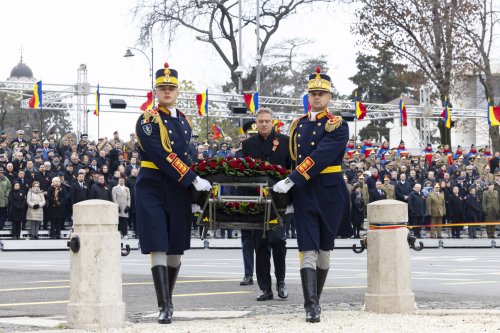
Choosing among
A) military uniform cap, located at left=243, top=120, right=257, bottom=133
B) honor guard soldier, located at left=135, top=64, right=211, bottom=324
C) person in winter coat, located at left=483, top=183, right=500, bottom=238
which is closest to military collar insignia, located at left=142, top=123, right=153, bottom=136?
honor guard soldier, located at left=135, top=64, right=211, bottom=324

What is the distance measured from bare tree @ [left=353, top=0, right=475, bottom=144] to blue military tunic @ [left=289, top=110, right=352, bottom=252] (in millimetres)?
43145

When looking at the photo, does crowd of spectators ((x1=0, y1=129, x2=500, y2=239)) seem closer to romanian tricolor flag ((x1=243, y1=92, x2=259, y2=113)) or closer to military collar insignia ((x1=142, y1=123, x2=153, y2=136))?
romanian tricolor flag ((x1=243, y1=92, x2=259, y2=113))

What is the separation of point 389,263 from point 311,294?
1159 millimetres

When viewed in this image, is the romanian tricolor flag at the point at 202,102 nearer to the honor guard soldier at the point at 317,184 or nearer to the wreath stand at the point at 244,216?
the honor guard soldier at the point at 317,184

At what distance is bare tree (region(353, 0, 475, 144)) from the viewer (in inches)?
2085

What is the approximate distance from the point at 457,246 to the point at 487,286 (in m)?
16.7

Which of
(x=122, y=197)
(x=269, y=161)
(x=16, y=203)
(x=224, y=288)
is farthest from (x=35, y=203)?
(x=269, y=161)

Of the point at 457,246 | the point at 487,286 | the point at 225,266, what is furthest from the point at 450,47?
the point at 487,286

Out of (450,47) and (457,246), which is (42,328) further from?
(450,47)

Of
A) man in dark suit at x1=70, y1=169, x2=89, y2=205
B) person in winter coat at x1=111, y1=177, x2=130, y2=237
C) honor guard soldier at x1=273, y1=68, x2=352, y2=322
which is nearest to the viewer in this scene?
honor guard soldier at x1=273, y1=68, x2=352, y2=322

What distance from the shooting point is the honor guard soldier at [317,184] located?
33.1 feet

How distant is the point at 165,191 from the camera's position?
10117 millimetres

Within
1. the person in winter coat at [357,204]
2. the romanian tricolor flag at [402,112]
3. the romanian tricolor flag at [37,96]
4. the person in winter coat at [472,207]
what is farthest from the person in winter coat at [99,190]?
the romanian tricolor flag at [402,112]

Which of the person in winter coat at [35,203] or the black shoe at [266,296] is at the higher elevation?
the person in winter coat at [35,203]
